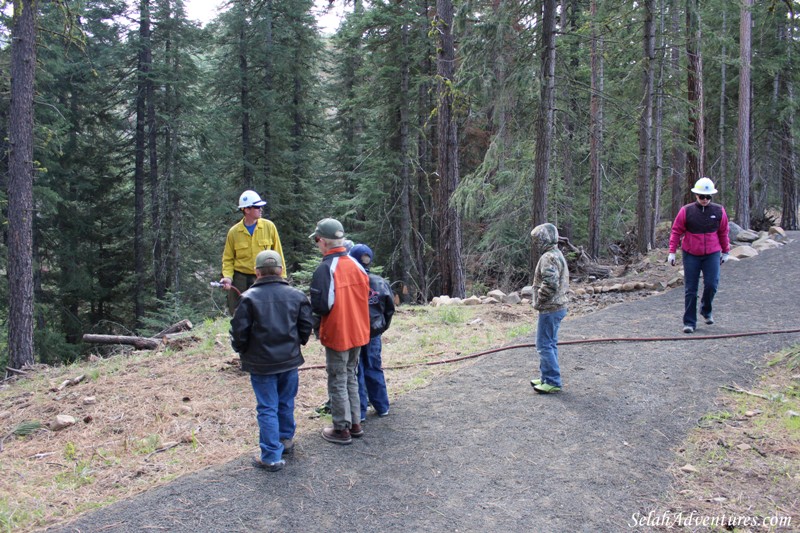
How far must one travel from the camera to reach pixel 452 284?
46.6 feet

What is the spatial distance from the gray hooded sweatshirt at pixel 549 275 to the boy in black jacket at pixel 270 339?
250 cm

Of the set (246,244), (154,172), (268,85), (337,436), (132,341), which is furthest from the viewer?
(268,85)

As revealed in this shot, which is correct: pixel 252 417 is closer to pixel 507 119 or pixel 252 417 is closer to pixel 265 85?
pixel 507 119

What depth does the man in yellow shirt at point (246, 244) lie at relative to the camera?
6.32 meters

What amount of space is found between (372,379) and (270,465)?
4.52ft

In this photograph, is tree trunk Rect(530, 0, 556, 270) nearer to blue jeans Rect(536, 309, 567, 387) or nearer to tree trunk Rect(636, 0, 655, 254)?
tree trunk Rect(636, 0, 655, 254)

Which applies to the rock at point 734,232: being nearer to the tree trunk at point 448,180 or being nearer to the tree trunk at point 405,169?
the tree trunk at point 448,180

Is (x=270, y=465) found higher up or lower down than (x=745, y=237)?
lower down

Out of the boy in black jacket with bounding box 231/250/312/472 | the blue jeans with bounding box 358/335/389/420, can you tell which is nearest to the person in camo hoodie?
the blue jeans with bounding box 358/335/389/420

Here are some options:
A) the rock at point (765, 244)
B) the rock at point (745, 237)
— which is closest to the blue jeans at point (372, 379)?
the rock at point (765, 244)

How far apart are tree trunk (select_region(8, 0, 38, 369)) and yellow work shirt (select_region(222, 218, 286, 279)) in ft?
19.8

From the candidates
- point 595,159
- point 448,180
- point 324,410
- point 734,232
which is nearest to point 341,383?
point 324,410

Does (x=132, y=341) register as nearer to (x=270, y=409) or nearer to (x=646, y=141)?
(x=270, y=409)

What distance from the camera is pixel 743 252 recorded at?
1425 centimetres
